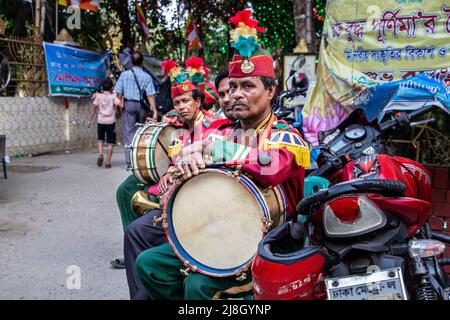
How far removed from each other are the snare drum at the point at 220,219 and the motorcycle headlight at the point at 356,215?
39 centimetres

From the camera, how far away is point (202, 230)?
8.82ft

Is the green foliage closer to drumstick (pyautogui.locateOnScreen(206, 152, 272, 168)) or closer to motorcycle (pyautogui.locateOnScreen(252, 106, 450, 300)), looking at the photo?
drumstick (pyautogui.locateOnScreen(206, 152, 272, 168))

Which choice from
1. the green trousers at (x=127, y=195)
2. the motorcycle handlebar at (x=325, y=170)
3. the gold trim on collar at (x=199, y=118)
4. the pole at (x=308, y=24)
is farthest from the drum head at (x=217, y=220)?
the pole at (x=308, y=24)

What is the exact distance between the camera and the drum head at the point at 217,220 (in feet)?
8.46

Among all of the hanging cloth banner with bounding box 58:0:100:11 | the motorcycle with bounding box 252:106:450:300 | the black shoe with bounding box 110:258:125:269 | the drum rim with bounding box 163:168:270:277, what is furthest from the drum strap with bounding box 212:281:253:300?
the hanging cloth banner with bounding box 58:0:100:11

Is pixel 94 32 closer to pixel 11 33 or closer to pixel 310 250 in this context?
pixel 11 33

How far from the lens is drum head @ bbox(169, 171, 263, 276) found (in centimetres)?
258

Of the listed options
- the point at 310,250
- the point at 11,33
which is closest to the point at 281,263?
the point at 310,250

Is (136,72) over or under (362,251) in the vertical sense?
over

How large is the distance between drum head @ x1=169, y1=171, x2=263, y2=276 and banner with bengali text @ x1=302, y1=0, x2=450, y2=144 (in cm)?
222

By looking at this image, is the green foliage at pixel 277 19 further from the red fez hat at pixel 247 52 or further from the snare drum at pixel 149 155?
the red fez hat at pixel 247 52

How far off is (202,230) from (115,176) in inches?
290

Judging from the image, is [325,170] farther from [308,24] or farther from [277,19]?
[277,19]

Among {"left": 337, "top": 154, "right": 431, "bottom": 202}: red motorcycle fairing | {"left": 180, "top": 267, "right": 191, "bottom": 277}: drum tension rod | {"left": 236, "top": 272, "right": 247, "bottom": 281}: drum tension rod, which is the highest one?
{"left": 337, "top": 154, "right": 431, "bottom": 202}: red motorcycle fairing
